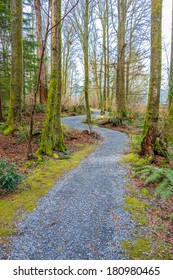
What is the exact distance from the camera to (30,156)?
5.18m

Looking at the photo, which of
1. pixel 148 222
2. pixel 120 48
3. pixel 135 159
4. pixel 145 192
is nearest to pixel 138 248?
pixel 148 222

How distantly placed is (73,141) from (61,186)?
13.3ft

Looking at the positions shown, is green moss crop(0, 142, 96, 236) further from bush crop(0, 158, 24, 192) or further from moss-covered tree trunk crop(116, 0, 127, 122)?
moss-covered tree trunk crop(116, 0, 127, 122)

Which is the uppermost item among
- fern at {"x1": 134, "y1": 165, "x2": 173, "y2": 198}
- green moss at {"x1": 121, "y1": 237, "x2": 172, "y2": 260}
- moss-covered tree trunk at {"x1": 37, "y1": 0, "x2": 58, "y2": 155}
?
moss-covered tree trunk at {"x1": 37, "y1": 0, "x2": 58, "y2": 155}

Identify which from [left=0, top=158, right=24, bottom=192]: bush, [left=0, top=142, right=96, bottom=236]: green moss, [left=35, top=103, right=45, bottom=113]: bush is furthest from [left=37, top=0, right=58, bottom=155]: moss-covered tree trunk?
[left=35, top=103, right=45, bottom=113]: bush

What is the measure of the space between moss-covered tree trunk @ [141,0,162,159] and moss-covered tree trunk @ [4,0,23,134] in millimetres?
4885

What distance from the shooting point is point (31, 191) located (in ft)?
12.2

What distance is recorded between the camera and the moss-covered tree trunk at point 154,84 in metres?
4.99

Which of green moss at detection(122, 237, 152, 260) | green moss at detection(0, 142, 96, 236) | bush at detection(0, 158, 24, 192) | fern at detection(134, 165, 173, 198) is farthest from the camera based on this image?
fern at detection(134, 165, 173, 198)

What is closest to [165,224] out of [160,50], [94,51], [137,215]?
[137,215]

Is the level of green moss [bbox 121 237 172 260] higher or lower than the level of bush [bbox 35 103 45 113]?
lower

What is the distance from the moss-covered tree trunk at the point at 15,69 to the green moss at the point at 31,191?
3028 millimetres

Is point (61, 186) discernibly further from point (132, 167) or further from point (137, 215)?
point (132, 167)

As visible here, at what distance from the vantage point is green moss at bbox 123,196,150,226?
2.84 m
